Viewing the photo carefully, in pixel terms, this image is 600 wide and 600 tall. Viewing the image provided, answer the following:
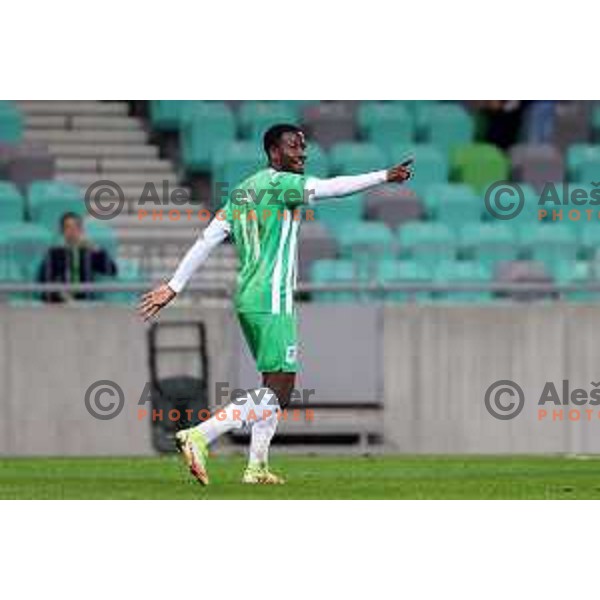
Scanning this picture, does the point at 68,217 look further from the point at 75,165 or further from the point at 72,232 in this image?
the point at 75,165

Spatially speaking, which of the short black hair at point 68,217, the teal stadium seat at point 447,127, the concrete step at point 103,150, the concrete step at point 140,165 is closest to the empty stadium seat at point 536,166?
the teal stadium seat at point 447,127

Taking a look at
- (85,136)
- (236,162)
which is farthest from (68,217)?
(85,136)

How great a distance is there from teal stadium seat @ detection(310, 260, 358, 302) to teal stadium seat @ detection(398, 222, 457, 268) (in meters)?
0.47

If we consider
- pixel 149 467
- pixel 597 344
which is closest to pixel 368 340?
pixel 597 344

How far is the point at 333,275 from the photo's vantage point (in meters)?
21.4

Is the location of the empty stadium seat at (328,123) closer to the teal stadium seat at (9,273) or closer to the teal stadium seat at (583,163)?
the teal stadium seat at (583,163)

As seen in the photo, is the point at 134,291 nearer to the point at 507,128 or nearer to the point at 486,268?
the point at 486,268

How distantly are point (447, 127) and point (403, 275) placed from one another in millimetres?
3009

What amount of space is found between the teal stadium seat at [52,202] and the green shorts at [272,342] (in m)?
8.03

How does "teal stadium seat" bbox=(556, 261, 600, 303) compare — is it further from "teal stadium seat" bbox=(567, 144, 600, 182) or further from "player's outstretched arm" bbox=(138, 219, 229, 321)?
"player's outstretched arm" bbox=(138, 219, 229, 321)

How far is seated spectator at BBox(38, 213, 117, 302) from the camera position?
20.6 metres

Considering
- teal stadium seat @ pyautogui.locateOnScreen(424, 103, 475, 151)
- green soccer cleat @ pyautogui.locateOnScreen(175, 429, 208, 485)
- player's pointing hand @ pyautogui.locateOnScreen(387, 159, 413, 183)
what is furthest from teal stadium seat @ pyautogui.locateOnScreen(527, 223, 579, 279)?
player's pointing hand @ pyautogui.locateOnScreen(387, 159, 413, 183)

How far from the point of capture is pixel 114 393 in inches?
824

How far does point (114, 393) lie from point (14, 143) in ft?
10.5
